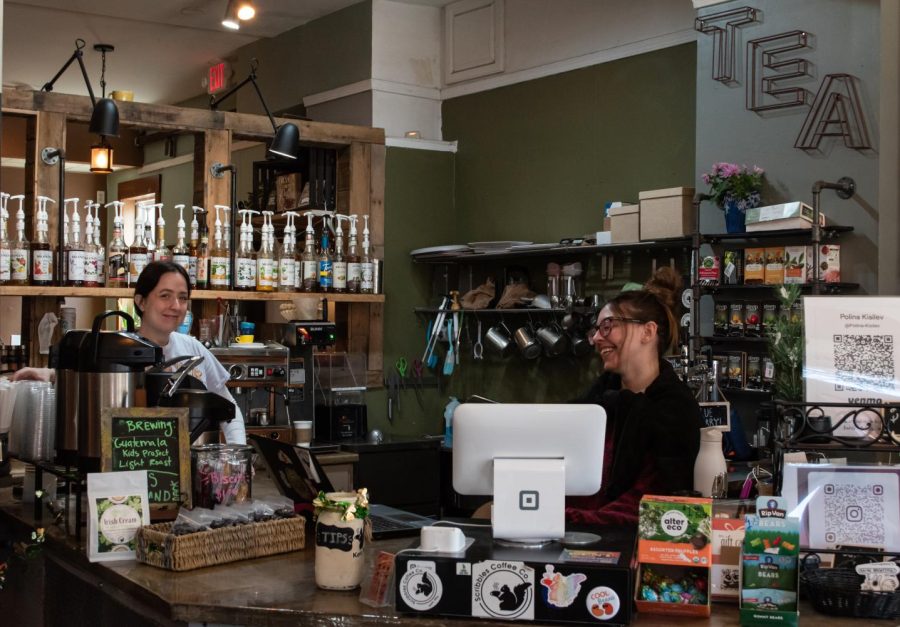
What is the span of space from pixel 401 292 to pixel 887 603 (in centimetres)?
510

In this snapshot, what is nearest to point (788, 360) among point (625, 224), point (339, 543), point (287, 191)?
point (339, 543)

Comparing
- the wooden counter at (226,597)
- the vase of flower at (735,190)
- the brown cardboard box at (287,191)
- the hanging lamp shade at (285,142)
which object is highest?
the hanging lamp shade at (285,142)

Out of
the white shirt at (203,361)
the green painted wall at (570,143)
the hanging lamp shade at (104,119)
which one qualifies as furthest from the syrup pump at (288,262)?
the white shirt at (203,361)

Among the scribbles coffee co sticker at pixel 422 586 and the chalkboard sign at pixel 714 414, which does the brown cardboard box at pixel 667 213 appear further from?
the scribbles coffee co sticker at pixel 422 586

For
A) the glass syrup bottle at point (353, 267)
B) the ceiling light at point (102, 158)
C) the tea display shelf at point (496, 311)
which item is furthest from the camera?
the ceiling light at point (102, 158)

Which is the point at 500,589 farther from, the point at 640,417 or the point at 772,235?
the point at 772,235

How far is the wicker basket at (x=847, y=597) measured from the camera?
2.24 metres

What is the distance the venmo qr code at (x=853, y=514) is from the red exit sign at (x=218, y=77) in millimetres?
7287

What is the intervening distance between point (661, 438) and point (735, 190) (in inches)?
84.2

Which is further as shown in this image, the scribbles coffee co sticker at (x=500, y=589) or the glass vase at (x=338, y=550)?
the glass vase at (x=338, y=550)

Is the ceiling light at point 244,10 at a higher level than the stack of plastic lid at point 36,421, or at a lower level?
higher

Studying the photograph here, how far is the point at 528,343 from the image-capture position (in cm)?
644

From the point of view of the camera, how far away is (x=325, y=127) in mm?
6672

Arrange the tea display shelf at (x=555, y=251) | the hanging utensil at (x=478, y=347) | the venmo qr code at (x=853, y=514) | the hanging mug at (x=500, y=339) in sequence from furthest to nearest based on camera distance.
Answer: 1. the hanging utensil at (x=478, y=347)
2. the hanging mug at (x=500, y=339)
3. the tea display shelf at (x=555, y=251)
4. the venmo qr code at (x=853, y=514)
